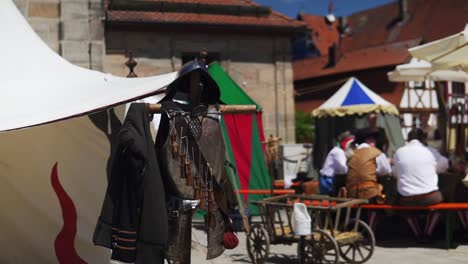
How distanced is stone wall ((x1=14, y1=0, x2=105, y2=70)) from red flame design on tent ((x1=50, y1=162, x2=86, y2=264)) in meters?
3.22

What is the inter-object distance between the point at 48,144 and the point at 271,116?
429 inches

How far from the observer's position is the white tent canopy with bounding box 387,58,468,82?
9117mm

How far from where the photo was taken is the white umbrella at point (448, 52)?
23.3 feet

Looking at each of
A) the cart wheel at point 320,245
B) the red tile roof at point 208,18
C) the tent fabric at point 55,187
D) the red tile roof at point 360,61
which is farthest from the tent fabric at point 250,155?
the red tile roof at point 360,61

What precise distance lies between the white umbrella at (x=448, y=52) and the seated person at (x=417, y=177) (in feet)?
3.10

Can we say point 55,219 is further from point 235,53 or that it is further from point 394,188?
point 235,53

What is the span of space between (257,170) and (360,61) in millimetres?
23271

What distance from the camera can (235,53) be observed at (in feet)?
52.1

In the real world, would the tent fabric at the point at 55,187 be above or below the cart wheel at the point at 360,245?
above

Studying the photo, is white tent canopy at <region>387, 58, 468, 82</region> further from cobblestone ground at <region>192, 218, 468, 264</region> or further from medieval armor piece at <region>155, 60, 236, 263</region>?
medieval armor piece at <region>155, 60, 236, 263</region>

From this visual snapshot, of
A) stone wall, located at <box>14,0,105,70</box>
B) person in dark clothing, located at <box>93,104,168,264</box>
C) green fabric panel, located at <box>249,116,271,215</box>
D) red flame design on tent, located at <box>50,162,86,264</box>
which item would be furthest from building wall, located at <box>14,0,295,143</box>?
person in dark clothing, located at <box>93,104,168,264</box>


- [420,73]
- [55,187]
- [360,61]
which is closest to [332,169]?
[420,73]

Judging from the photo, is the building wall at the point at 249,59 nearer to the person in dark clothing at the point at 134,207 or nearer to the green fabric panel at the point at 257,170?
the green fabric panel at the point at 257,170

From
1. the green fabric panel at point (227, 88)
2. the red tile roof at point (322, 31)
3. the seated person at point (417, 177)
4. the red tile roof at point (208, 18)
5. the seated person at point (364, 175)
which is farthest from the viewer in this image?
the red tile roof at point (322, 31)
